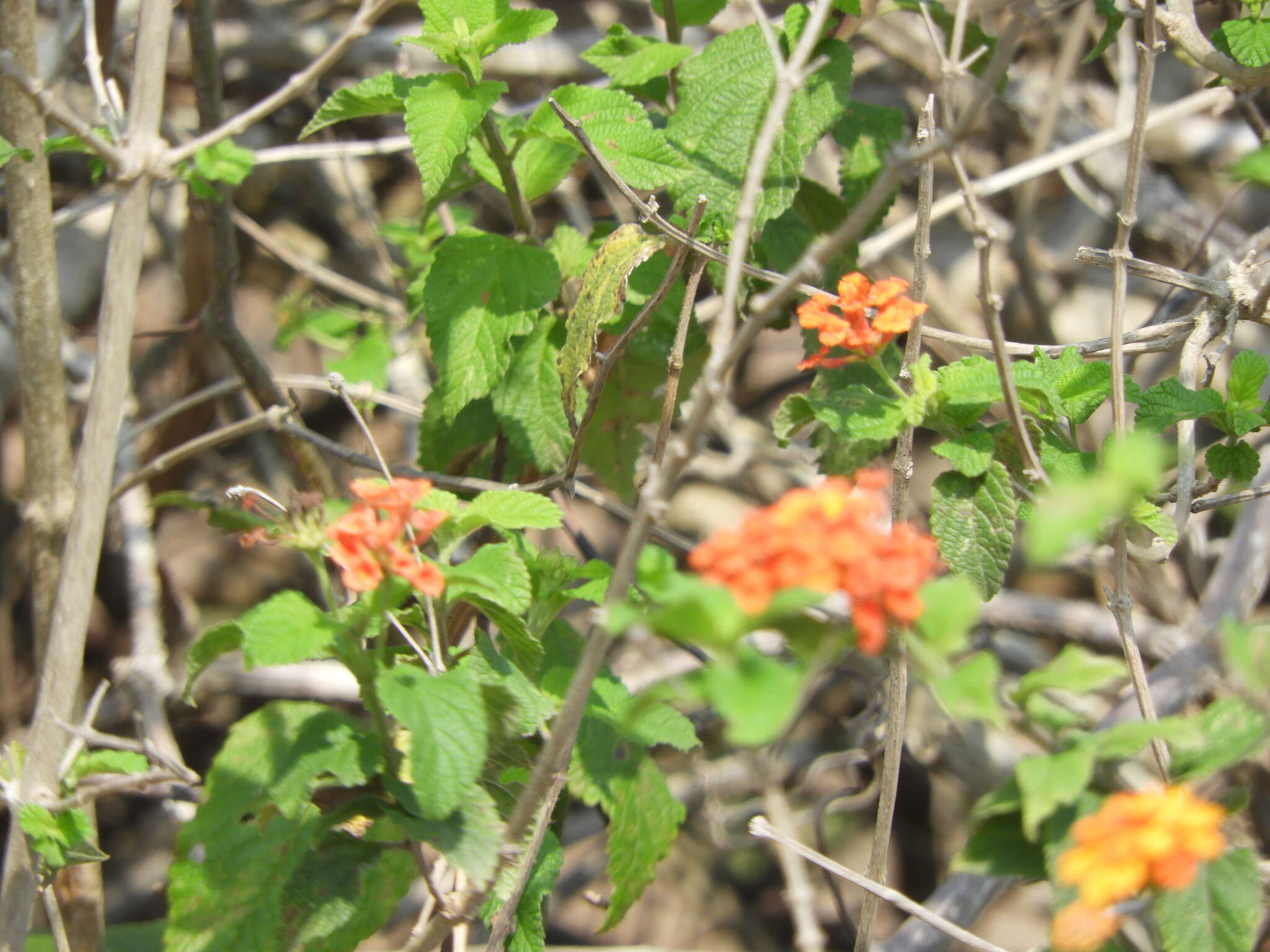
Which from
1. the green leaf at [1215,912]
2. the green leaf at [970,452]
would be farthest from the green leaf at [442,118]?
the green leaf at [1215,912]

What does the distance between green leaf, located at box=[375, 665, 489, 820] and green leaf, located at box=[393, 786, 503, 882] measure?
0.04 meters

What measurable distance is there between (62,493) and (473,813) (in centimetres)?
97

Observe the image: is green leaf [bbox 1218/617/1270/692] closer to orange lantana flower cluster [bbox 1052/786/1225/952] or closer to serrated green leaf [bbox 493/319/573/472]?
orange lantana flower cluster [bbox 1052/786/1225/952]

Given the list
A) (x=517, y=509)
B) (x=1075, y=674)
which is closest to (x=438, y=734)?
(x=517, y=509)

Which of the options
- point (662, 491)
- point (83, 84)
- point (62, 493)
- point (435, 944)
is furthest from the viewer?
point (83, 84)

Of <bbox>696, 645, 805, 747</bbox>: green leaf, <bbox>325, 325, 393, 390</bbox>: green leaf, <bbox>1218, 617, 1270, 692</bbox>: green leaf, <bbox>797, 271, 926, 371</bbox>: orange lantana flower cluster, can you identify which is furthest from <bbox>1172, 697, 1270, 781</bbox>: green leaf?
<bbox>325, 325, 393, 390</bbox>: green leaf

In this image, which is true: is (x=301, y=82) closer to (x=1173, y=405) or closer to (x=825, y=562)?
(x=825, y=562)

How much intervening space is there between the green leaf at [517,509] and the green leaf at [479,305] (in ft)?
0.81

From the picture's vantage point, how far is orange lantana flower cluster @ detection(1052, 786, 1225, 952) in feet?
2.27

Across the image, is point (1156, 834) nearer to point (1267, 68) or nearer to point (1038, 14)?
point (1038, 14)

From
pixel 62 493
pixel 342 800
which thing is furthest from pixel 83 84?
pixel 342 800

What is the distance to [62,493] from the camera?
5.50ft

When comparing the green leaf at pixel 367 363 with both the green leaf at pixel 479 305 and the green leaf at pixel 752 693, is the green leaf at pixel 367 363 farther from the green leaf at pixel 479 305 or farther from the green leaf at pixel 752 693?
the green leaf at pixel 752 693

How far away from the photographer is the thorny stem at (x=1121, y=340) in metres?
1.13
